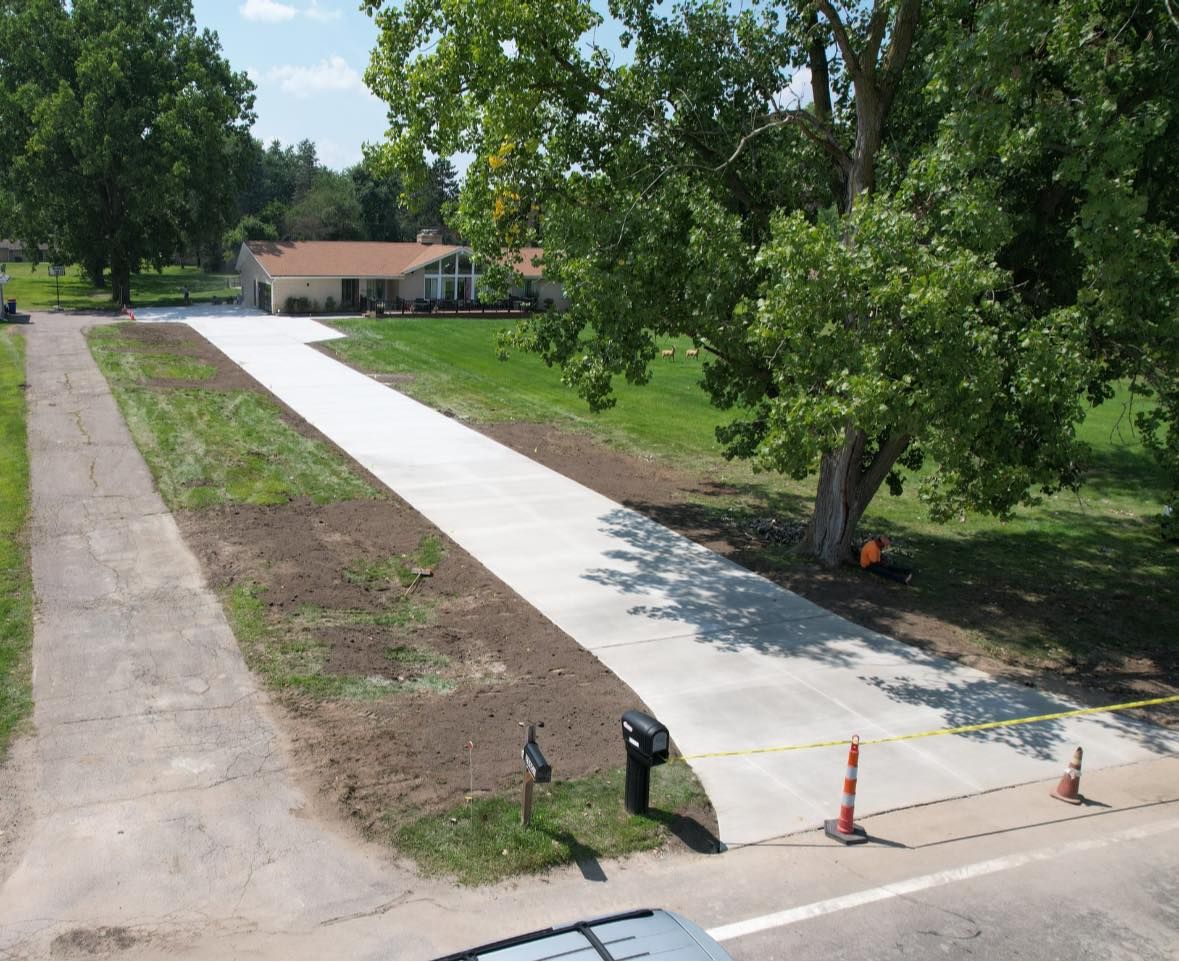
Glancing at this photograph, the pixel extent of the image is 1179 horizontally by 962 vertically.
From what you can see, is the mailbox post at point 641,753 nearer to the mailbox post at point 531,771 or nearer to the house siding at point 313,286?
the mailbox post at point 531,771

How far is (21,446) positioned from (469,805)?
1486 centimetres

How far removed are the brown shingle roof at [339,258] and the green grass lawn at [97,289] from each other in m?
5.65

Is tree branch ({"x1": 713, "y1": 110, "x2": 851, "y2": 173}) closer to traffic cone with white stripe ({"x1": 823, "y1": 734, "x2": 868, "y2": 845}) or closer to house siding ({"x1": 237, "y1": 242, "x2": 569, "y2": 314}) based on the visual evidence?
traffic cone with white stripe ({"x1": 823, "y1": 734, "x2": 868, "y2": 845})

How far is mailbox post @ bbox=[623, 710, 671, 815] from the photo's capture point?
7707 millimetres

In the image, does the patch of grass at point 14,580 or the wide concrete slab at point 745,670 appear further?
the patch of grass at point 14,580

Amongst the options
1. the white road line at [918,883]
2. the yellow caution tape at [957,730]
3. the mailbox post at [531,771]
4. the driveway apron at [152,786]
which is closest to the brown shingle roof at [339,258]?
the driveway apron at [152,786]

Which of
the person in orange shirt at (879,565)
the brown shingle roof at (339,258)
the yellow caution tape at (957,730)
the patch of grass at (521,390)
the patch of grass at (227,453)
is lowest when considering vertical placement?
the yellow caution tape at (957,730)

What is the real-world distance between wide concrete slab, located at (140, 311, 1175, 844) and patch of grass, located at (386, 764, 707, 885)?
0.59 m

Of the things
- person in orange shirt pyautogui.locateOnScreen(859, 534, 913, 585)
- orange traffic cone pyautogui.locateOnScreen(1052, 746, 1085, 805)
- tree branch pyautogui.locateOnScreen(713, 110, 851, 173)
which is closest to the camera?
orange traffic cone pyautogui.locateOnScreen(1052, 746, 1085, 805)

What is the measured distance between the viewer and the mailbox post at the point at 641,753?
7707 millimetres

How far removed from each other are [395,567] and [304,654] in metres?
3.11

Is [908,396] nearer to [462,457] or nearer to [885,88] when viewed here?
[885,88]

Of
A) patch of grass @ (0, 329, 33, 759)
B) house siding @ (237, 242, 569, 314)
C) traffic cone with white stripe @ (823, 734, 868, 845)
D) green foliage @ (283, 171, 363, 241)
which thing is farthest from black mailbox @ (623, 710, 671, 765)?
green foliage @ (283, 171, 363, 241)

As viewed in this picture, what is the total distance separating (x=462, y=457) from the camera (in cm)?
2033
